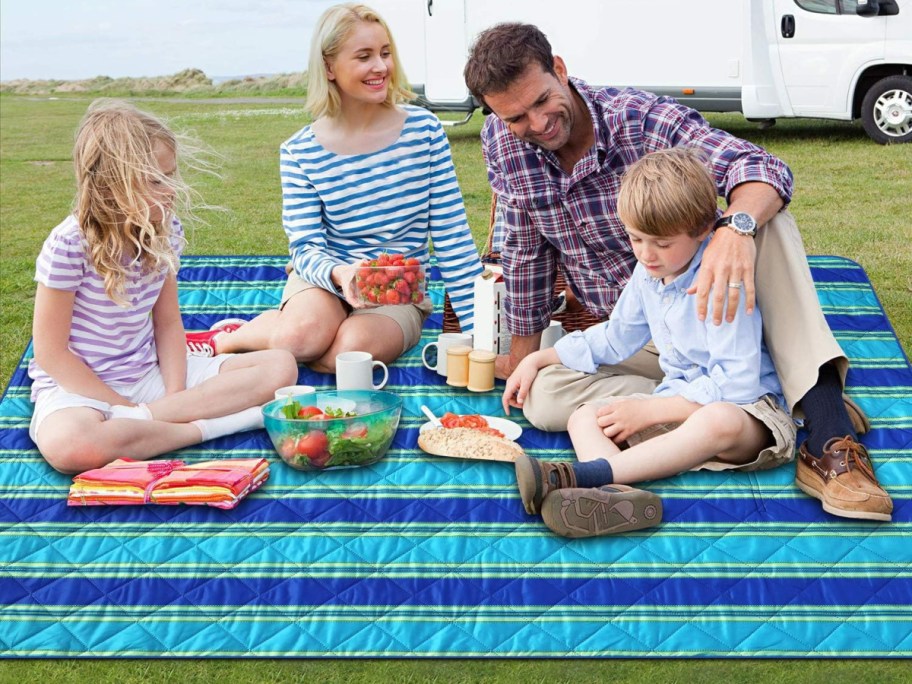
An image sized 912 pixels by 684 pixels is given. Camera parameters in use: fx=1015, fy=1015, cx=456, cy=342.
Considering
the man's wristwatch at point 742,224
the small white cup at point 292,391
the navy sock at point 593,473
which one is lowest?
the navy sock at point 593,473

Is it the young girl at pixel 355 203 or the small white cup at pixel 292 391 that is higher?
the young girl at pixel 355 203

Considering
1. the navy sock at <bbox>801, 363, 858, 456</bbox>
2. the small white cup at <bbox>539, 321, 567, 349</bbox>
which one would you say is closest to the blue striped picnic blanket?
the navy sock at <bbox>801, 363, 858, 456</bbox>

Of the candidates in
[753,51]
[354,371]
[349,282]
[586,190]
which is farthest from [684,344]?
[753,51]

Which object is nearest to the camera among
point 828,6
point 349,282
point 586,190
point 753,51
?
point 586,190

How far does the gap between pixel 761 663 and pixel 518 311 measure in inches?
58.1

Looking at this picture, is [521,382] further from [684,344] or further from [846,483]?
[846,483]

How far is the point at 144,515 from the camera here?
257cm

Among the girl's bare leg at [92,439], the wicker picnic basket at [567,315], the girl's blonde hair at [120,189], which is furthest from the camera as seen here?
the wicker picnic basket at [567,315]

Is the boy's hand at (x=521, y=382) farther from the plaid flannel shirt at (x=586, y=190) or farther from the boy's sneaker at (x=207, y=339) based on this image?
the boy's sneaker at (x=207, y=339)

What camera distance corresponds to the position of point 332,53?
3361 millimetres

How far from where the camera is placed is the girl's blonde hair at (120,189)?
2855 millimetres

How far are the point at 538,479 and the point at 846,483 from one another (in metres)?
0.75

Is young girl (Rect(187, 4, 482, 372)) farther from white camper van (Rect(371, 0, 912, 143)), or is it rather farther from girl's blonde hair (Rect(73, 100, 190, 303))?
white camper van (Rect(371, 0, 912, 143))

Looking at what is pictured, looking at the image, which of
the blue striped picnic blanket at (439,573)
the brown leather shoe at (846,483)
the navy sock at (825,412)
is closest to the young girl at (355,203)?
the blue striped picnic blanket at (439,573)
